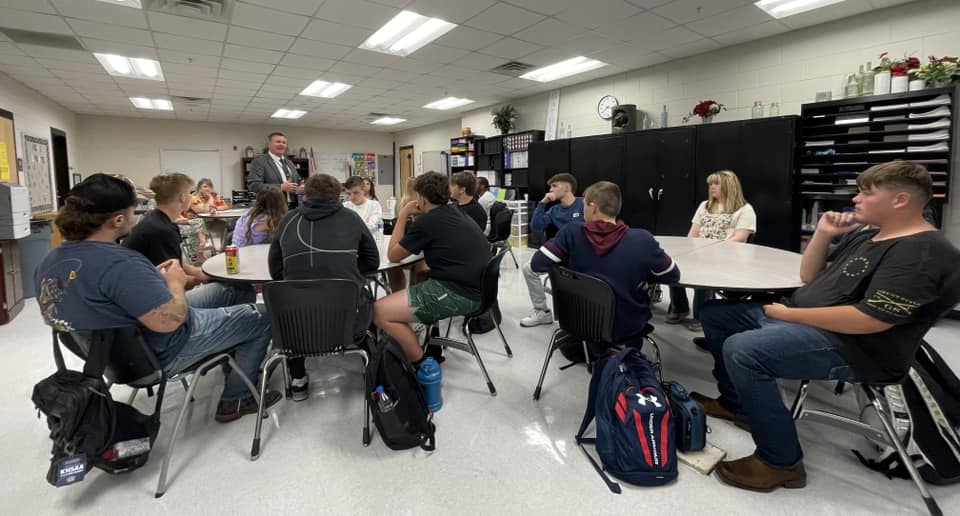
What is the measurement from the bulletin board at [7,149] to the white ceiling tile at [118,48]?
1.48 metres

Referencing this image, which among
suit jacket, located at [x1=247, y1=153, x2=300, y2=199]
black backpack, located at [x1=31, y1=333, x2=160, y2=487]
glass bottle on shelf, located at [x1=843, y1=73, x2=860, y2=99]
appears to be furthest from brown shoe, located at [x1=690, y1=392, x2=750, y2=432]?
suit jacket, located at [x1=247, y1=153, x2=300, y2=199]

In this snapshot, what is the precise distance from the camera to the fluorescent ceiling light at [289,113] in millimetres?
9495

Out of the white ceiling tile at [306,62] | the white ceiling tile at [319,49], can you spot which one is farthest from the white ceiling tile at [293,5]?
the white ceiling tile at [306,62]

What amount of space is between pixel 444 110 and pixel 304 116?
3248 millimetres

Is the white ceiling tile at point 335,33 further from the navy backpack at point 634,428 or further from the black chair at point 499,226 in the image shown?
the navy backpack at point 634,428

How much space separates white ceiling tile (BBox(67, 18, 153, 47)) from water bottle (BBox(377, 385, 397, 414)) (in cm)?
475

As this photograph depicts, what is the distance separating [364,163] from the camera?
13.0 meters

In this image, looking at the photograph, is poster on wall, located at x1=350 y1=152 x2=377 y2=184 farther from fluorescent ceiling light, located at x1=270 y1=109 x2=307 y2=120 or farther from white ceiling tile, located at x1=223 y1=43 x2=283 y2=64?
white ceiling tile, located at x1=223 y1=43 x2=283 y2=64

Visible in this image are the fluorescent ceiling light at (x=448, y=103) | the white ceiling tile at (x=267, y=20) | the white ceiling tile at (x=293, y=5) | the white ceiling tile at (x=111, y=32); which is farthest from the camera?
the fluorescent ceiling light at (x=448, y=103)

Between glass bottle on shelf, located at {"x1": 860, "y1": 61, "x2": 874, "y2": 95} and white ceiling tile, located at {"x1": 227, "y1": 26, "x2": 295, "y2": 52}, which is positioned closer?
glass bottle on shelf, located at {"x1": 860, "y1": 61, "x2": 874, "y2": 95}

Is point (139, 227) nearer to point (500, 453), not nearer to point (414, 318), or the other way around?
point (414, 318)

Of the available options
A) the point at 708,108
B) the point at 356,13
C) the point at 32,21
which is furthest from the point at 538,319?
the point at 32,21

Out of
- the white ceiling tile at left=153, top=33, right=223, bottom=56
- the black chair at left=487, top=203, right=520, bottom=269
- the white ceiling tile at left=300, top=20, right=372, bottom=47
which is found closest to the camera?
the white ceiling tile at left=300, top=20, right=372, bottom=47

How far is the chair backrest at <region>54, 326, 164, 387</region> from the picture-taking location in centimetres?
154
